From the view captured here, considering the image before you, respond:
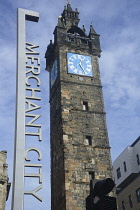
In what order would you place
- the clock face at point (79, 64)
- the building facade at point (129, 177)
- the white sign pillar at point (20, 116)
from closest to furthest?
the white sign pillar at point (20, 116)
the clock face at point (79, 64)
the building facade at point (129, 177)

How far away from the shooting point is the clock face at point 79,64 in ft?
89.0

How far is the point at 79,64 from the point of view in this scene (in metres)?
27.7

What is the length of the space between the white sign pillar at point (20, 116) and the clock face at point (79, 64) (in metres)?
10.7

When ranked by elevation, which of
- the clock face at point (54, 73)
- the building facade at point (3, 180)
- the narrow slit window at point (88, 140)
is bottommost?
the building facade at point (3, 180)

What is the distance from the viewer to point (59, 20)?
3116cm

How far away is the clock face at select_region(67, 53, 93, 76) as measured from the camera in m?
27.1

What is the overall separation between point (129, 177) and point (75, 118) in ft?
50.6

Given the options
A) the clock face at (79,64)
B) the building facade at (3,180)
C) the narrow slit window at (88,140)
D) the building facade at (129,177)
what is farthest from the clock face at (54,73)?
the building facade at (129,177)

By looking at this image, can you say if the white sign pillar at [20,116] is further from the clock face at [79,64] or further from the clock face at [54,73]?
the clock face at [54,73]

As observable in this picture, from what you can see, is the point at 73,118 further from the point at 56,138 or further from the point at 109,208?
the point at 109,208

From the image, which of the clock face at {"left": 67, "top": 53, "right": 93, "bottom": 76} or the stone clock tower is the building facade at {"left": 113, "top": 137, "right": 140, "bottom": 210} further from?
the clock face at {"left": 67, "top": 53, "right": 93, "bottom": 76}

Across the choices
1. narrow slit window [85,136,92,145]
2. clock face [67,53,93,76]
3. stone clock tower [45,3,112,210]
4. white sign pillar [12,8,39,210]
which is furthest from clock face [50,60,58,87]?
white sign pillar [12,8,39,210]

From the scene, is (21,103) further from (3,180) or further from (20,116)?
(3,180)

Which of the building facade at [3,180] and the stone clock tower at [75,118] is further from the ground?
the stone clock tower at [75,118]
